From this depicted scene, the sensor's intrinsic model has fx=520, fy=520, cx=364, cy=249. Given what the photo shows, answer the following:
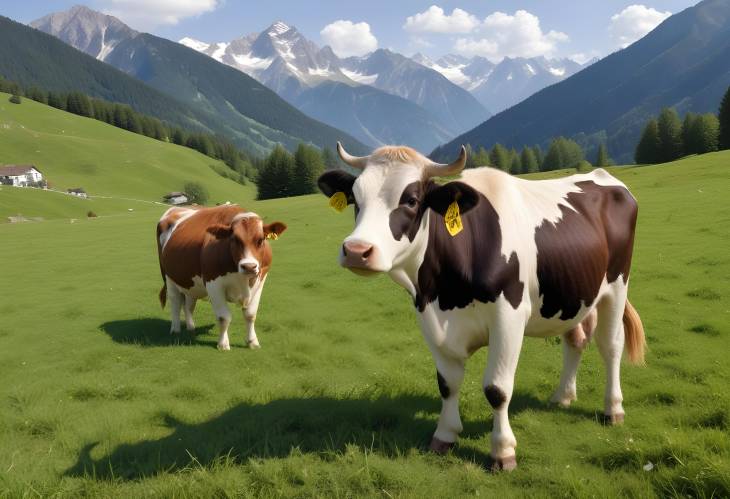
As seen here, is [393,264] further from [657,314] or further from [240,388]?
[657,314]

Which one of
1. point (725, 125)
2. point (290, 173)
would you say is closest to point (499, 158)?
point (725, 125)

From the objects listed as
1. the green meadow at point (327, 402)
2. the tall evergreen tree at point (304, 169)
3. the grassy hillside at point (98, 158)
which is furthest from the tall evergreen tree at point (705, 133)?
the grassy hillside at point (98, 158)

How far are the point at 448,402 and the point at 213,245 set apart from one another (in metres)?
5.95

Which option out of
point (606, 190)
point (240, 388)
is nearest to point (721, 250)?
point (606, 190)

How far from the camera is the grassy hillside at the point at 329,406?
16.5 ft

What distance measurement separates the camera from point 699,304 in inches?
428

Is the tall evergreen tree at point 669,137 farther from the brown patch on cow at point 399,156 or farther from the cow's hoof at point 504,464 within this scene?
the brown patch on cow at point 399,156

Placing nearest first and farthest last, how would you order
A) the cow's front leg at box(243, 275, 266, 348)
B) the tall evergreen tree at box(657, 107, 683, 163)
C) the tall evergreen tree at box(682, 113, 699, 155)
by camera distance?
1. the cow's front leg at box(243, 275, 266, 348)
2. the tall evergreen tree at box(682, 113, 699, 155)
3. the tall evergreen tree at box(657, 107, 683, 163)

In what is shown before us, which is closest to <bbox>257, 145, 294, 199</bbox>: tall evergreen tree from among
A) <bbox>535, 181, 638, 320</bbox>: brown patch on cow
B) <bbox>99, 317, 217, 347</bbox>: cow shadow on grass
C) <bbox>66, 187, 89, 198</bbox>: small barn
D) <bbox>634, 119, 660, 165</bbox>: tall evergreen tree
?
<bbox>66, 187, 89, 198</bbox>: small barn

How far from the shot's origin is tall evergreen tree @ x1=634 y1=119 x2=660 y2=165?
2886 inches

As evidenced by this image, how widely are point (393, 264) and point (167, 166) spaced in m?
135

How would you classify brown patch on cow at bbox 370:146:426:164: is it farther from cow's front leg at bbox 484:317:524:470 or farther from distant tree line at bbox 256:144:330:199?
distant tree line at bbox 256:144:330:199

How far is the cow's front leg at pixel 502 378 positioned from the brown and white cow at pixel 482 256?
1 centimetres

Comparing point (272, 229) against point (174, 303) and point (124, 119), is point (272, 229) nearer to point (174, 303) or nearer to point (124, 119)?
point (174, 303)
